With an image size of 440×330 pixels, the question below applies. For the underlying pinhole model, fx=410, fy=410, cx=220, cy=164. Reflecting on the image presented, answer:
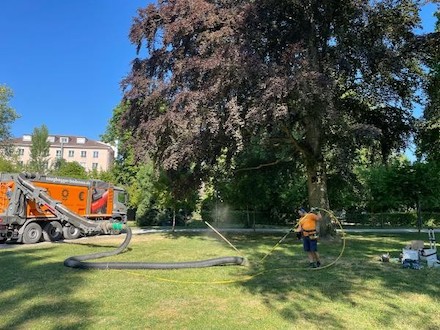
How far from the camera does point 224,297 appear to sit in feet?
25.6

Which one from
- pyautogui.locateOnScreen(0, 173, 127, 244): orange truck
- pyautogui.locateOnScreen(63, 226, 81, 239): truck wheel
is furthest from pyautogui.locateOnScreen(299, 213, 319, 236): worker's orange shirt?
pyautogui.locateOnScreen(63, 226, 81, 239): truck wheel

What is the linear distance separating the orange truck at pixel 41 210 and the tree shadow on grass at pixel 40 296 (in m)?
4.90

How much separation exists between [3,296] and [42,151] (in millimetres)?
83124

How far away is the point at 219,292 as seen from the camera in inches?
323

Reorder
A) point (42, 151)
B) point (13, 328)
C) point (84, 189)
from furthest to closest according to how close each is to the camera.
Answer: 1. point (42, 151)
2. point (84, 189)
3. point (13, 328)

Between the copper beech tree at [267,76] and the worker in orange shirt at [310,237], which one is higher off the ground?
the copper beech tree at [267,76]

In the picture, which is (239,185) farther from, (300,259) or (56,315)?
(56,315)

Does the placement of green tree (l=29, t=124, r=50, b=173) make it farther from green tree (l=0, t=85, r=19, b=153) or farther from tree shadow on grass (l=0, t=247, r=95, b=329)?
tree shadow on grass (l=0, t=247, r=95, b=329)

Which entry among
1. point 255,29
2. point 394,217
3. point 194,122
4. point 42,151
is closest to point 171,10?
point 255,29

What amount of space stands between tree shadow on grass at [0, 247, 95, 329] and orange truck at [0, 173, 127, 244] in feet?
16.1

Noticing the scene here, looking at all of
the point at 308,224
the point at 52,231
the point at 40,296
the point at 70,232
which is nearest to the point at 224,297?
the point at 40,296

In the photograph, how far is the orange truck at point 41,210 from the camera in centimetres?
1739

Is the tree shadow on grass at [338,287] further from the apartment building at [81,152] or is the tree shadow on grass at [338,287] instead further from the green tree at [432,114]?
the apartment building at [81,152]

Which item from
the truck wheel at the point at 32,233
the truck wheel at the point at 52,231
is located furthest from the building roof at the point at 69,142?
the truck wheel at the point at 32,233
